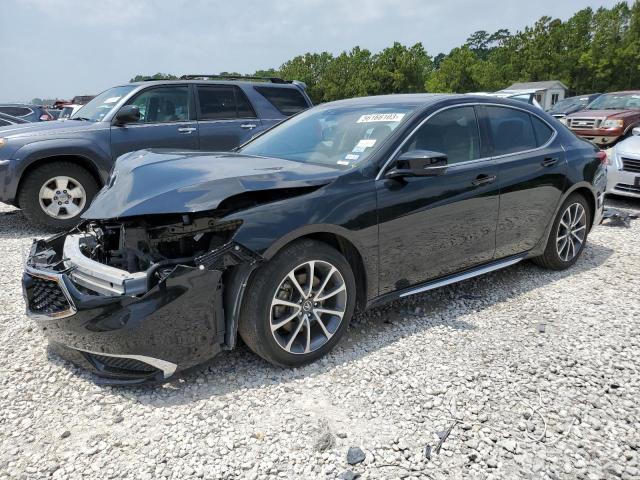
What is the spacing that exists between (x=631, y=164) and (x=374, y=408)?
6.52m

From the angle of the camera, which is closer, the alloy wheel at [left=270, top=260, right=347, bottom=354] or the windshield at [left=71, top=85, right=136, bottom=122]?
the alloy wheel at [left=270, top=260, right=347, bottom=354]

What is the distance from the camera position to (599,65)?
1682 inches

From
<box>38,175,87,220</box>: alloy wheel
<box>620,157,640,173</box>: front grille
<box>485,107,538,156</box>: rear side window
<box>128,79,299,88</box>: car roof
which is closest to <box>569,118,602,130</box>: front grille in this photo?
<box>620,157,640,173</box>: front grille

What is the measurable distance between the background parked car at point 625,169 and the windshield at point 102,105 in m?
7.02

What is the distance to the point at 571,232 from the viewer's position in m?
4.76

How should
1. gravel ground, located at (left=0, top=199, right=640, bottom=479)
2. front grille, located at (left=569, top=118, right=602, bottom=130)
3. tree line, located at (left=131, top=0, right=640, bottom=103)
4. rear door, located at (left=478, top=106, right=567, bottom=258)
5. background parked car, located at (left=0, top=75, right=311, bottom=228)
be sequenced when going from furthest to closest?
tree line, located at (left=131, top=0, right=640, bottom=103) < front grille, located at (left=569, top=118, right=602, bottom=130) < background parked car, located at (left=0, top=75, right=311, bottom=228) < rear door, located at (left=478, top=106, right=567, bottom=258) < gravel ground, located at (left=0, top=199, right=640, bottom=479)

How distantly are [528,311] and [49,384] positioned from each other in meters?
3.34

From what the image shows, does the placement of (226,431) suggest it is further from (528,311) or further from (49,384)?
(528,311)

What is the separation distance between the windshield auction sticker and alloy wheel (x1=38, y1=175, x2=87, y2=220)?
4.23 meters

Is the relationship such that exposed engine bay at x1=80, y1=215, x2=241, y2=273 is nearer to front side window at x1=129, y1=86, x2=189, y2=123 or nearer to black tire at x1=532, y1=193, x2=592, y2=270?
black tire at x1=532, y1=193, x2=592, y2=270

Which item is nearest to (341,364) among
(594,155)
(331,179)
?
(331,179)

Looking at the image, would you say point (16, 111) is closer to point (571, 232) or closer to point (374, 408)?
point (571, 232)

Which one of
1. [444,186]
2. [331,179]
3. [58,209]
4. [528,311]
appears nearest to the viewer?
[331,179]

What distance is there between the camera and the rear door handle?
12.3ft
